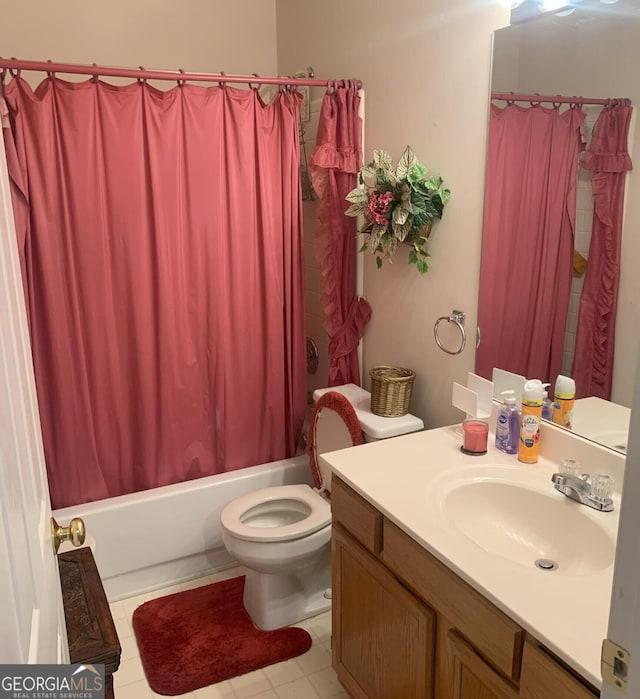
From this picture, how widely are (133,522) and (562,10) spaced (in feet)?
7.42

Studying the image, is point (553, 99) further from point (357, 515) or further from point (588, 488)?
point (357, 515)

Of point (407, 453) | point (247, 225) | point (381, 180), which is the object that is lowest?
point (407, 453)

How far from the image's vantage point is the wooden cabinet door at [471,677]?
1.19 m

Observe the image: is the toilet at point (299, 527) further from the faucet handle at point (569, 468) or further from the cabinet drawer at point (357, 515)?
the faucet handle at point (569, 468)

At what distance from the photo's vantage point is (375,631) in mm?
1640

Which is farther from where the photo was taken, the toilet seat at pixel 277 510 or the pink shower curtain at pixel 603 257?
the toilet seat at pixel 277 510

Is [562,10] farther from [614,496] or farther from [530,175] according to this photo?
[614,496]

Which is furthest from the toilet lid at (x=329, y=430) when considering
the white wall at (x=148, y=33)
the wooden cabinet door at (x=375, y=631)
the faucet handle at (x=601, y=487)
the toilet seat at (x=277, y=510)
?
the white wall at (x=148, y=33)

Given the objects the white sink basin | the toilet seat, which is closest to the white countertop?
the white sink basin

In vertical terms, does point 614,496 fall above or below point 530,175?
below

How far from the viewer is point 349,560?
1.74 m

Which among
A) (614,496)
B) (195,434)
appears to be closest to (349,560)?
(614,496)

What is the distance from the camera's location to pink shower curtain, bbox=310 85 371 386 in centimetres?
238

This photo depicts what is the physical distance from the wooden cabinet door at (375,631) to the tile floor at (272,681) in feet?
0.66
